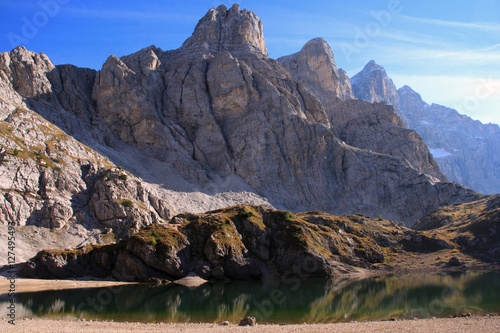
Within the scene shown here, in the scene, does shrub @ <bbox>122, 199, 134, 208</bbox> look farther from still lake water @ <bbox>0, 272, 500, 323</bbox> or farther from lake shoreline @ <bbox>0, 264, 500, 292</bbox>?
still lake water @ <bbox>0, 272, 500, 323</bbox>

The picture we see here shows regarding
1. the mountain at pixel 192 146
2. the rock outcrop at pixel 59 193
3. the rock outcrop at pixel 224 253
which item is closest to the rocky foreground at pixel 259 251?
the rock outcrop at pixel 224 253

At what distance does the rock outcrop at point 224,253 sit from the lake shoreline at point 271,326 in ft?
130

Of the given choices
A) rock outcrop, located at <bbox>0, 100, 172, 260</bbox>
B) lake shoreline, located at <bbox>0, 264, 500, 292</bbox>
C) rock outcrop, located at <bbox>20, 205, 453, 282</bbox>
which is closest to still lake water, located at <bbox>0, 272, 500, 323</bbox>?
lake shoreline, located at <bbox>0, 264, 500, 292</bbox>

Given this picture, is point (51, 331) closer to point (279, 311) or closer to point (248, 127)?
point (279, 311)

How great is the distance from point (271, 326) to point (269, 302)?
16617 mm

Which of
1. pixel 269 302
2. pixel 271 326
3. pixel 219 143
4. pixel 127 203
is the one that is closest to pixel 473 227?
pixel 269 302

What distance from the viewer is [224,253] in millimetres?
82562

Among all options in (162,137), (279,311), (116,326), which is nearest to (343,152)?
(162,137)

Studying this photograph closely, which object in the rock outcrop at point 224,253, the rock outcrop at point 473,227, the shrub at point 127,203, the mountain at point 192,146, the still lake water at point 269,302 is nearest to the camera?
the still lake water at point 269,302

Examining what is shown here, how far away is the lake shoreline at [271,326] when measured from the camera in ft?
111

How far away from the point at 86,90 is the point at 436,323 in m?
173

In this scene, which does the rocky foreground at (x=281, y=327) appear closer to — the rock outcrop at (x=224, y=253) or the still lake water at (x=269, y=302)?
the still lake water at (x=269, y=302)

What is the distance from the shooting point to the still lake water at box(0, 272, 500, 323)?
43.6m

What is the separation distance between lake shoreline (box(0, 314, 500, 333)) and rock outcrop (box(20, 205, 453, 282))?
1559 inches
